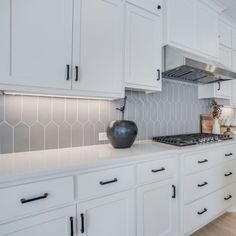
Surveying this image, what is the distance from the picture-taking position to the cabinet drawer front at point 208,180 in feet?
5.66

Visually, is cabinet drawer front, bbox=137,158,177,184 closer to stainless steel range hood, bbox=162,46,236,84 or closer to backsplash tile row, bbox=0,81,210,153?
backsplash tile row, bbox=0,81,210,153

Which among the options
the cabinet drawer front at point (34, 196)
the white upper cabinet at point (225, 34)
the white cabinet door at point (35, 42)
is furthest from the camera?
the white upper cabinet at point (225, 34)

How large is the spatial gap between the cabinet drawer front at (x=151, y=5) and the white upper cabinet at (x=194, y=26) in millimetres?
131

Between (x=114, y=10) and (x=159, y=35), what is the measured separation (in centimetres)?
54

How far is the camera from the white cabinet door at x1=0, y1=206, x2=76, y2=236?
90 centimetres

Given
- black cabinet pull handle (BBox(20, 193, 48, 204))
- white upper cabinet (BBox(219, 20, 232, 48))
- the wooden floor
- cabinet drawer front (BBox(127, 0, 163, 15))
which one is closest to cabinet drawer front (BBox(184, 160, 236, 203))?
the wooden floor

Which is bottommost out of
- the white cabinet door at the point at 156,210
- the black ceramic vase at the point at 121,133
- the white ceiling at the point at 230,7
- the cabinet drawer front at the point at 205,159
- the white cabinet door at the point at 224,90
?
the white cabinet door at the point at 156,210

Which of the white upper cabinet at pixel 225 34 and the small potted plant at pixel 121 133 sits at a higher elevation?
the white upper cabinet at pixel 225 34

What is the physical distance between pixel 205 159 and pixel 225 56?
1.75 m

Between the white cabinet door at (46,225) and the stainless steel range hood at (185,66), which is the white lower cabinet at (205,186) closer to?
the stainless steel range hood at (185,66)

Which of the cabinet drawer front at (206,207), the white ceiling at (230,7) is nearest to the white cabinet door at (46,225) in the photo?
the cabinet drawer front at (206,207)

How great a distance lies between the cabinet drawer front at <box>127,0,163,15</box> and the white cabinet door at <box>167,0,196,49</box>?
15 centimetres

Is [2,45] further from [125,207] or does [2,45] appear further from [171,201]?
[171,201]

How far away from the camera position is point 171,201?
159cm
